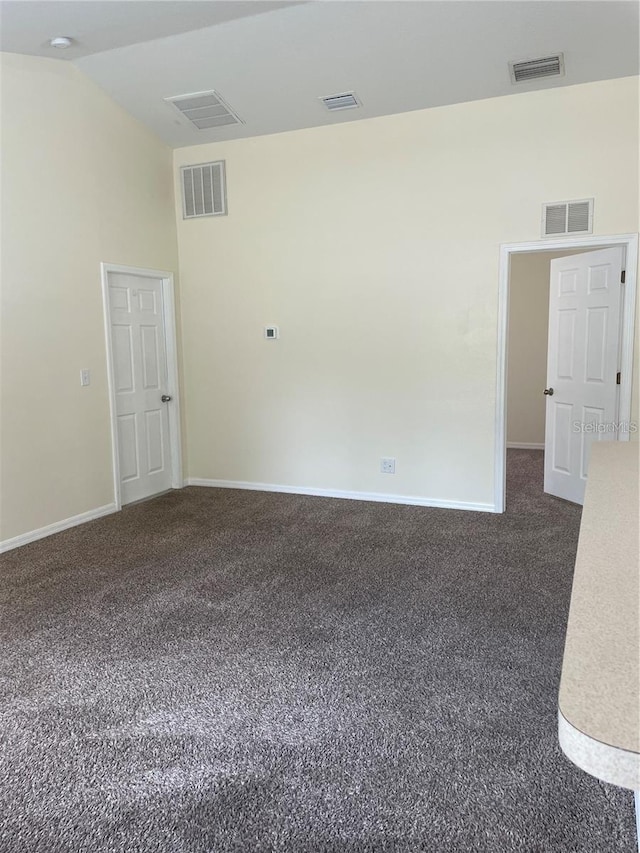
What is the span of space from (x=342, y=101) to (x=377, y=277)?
1.36 metres

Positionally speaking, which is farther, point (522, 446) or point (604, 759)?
point (522, 446)

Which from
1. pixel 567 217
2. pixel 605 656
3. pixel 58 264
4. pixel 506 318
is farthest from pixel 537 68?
pixel 605 656

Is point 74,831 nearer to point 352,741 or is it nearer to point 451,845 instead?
point 352,741

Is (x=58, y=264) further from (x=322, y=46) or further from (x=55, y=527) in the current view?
(x=322, y=46)

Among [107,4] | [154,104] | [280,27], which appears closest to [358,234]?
[280,27]

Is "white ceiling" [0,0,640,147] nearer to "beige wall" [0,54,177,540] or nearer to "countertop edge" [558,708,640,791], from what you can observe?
"beige wall" [0,54,177,540]

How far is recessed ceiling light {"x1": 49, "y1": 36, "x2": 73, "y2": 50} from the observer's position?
3779 millimetres

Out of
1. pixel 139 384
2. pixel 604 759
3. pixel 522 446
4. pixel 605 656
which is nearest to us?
pixel 604 759

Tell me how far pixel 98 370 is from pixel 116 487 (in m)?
1.01

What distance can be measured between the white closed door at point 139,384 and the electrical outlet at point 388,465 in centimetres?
210

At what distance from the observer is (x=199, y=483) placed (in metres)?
5.82

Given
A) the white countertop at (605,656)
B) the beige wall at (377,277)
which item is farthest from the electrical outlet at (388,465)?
the white countertop at (605,656)

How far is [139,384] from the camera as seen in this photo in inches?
206

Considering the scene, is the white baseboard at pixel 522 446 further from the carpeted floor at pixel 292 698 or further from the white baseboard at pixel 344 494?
the carpeted floor at pixel 292 698
